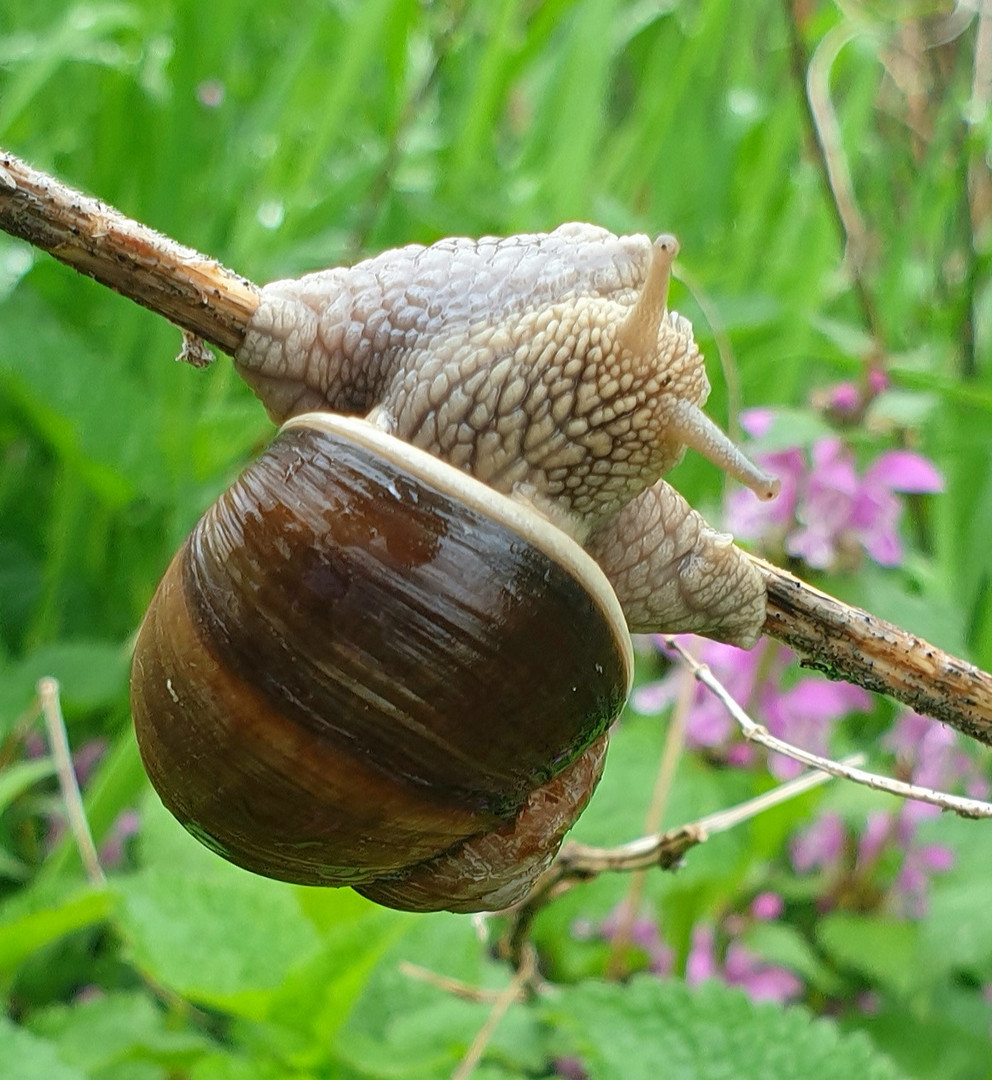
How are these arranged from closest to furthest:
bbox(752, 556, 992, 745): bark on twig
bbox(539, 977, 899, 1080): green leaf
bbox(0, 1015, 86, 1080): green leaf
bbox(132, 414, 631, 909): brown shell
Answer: bbox(132, 414, 631, 909): brown shell
bbox(752, 556, 992, 745): bark on twig
bbox(0, 1015, 86, 1080): green leaf
bbox(539, 977, 899, 1080): green leaf

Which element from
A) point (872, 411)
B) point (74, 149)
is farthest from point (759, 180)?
point (74, 149)

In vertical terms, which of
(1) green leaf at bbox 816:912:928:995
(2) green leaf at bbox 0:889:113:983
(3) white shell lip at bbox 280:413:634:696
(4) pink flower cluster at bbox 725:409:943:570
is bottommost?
(1) green leaf at bbox 816:912:928:995

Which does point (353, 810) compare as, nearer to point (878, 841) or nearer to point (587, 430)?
point (587, 430)

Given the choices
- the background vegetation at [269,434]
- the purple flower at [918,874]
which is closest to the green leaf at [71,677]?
the background vegetation at [269,434]

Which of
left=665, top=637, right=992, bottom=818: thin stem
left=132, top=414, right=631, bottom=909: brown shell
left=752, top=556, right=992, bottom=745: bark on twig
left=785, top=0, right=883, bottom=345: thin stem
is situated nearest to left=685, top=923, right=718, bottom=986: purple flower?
left=665, top=637, right=992, bottom=818: thin stem

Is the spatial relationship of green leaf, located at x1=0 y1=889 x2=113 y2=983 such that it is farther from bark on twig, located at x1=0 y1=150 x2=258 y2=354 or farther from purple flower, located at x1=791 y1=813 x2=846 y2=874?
purple flower, located at x1=791 y1=813 x2=846 y2=874

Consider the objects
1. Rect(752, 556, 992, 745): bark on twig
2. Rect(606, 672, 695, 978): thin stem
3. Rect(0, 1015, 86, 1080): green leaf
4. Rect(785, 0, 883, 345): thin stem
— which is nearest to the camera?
Rect(752, 556, 992, 745): bark on twig

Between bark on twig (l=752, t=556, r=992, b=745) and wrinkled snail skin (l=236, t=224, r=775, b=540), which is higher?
wrinkled snail skin (l=236, t=224, r=775, b=540)
